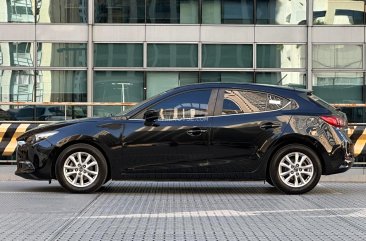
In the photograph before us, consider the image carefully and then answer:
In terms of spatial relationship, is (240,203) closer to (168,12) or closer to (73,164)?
(73,164)

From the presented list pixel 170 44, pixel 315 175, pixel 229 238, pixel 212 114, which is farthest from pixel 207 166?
pixel 170 44

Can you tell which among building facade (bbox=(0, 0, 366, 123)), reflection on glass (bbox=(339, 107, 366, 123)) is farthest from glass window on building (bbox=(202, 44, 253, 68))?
reflection on glass (bbox=(339, 107, 366, 123))

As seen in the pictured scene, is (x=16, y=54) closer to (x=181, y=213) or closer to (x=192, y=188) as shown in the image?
(x=192, y=188)

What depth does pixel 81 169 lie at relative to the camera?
898 centimetres

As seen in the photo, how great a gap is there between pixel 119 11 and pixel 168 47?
2.39 meters

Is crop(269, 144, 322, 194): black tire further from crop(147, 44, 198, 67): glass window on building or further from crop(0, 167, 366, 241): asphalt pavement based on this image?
crop(147, 44, 198, 67): glass window on building

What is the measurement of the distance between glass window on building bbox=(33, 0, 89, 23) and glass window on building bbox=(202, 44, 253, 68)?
4983 millimetres

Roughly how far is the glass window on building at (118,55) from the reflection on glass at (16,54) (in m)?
2.61

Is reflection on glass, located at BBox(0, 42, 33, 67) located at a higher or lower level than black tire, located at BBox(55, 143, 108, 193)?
higher

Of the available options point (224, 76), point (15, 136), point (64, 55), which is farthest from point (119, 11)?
point (15, 136)

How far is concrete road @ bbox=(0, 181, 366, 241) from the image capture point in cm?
617

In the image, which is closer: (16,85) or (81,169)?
(81,169)

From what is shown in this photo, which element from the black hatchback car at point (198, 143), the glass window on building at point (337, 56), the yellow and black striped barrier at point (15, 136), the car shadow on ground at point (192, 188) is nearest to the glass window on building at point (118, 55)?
the glass window on building at point (337, 56)

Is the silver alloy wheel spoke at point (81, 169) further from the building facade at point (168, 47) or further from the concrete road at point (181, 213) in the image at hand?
the building facade at point (168, 47)
